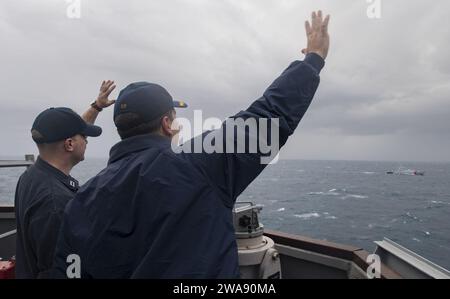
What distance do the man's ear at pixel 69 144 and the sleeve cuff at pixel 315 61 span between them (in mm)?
1941

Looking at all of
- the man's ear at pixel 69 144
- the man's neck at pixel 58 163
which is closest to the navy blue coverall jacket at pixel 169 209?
the man's neck at pixel 58 163

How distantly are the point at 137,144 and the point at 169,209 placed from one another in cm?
39

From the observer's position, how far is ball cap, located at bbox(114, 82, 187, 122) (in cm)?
156

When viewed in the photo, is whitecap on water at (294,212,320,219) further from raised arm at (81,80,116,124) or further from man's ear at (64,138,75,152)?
man's ear at (64,138,75,152)

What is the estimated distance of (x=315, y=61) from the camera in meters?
1.62

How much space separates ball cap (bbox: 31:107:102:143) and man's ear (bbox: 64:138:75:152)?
0.12 feet

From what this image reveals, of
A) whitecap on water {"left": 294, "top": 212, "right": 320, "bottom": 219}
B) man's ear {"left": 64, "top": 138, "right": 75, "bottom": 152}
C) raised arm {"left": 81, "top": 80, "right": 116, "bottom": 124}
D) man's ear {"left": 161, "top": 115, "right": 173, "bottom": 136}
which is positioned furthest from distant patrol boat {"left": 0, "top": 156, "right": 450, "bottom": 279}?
whitecap on water {"left": 294, "top": 212, "right": 320, "bottom": 219}

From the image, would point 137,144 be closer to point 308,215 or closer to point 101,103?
point 101,103

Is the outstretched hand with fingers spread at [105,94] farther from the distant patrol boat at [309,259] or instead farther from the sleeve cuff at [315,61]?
the sleeve cuff at [315,61]

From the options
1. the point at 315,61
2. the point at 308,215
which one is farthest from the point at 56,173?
the point at 308,215

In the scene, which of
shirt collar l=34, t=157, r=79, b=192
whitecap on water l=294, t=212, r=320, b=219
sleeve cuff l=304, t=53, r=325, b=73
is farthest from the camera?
whitecap on water l=294, t=212, r=320, b=219
